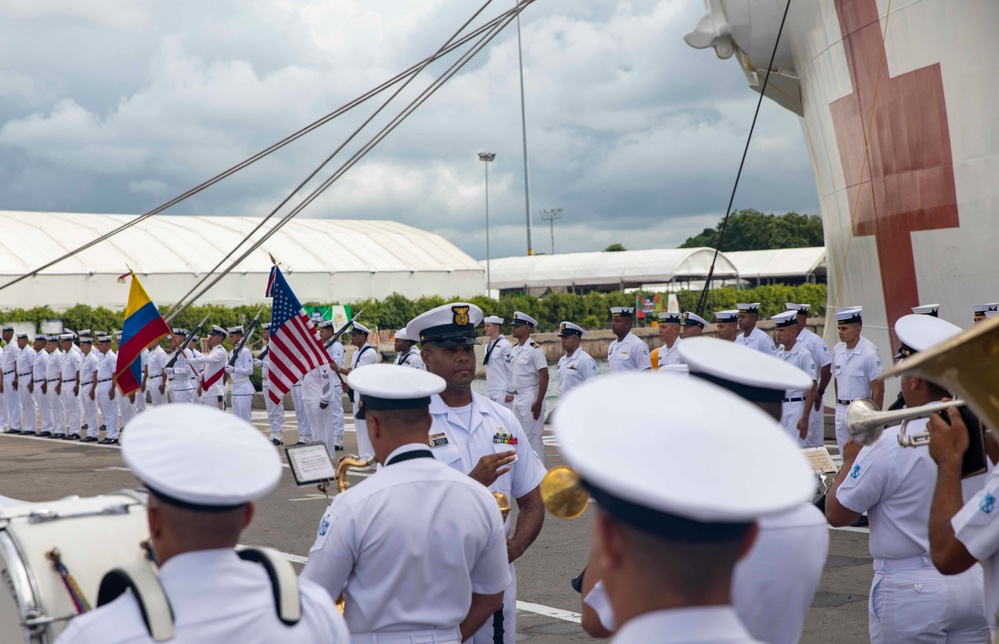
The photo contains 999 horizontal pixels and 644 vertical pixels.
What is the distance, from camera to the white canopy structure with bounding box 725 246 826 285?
6538 centimetres

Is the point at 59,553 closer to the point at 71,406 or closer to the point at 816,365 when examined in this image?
the point at 816,365

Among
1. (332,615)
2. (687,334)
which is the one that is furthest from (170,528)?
(687,334)

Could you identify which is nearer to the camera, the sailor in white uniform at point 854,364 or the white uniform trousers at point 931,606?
the white uniform trousers at point 931,606

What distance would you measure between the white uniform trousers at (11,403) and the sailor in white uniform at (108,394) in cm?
334

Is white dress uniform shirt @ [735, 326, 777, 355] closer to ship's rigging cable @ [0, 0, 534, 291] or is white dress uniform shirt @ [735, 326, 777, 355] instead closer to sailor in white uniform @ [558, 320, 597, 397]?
sailor in white uniform @ [558, 320, 597, 397]

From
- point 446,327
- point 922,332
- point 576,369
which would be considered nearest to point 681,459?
point 922,332

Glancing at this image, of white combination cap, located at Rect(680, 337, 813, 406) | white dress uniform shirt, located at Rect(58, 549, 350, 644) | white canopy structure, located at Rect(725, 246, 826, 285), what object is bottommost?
white dress uniform shirt, located at Rect(58, 549, 350, 644)

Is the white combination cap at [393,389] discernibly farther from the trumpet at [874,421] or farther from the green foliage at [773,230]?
the green foliage at [773,230]

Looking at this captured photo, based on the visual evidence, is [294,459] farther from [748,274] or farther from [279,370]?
[748,274]

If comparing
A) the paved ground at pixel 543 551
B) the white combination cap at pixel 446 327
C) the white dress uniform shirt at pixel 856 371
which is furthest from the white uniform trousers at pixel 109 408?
the white combination cap at pixel 446 327

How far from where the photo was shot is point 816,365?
12.4m

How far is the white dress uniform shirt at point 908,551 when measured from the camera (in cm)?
378

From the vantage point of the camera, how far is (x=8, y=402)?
74.7 feet

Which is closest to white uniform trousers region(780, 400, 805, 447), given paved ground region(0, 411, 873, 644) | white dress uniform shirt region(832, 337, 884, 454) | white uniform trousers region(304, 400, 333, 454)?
white dress uniform shirt region(832, 337, 884, 454)
